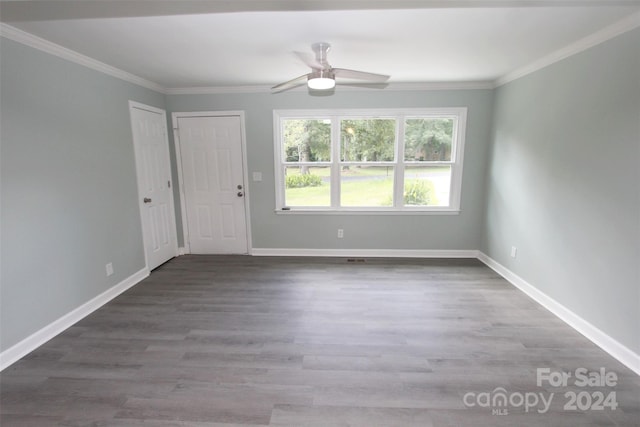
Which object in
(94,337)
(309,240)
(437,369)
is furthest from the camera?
(309,240)

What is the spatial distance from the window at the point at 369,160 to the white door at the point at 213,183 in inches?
24.5

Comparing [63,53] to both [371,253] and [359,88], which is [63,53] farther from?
[371,253]

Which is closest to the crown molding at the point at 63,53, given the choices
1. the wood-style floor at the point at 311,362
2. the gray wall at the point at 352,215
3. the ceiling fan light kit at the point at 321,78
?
the gray wall at the point at 352,215

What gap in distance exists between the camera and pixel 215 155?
428cm

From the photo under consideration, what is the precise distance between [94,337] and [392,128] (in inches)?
159

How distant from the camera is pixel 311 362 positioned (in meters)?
2.14

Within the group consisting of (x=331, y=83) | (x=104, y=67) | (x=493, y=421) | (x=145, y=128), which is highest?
(x=104, y=67)

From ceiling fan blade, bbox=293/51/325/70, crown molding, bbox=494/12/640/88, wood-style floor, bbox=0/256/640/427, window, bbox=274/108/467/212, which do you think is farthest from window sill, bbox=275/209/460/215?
ceiling fan blade, bbox=293/51/325/70

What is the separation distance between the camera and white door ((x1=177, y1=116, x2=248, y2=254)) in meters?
4.20

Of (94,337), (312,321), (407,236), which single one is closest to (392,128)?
(407,236)

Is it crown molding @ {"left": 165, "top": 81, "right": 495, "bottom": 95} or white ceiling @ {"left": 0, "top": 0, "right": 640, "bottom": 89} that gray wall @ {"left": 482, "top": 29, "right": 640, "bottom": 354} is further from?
crown molding @ {"left": 165, "top": 81, "right": 495, "bottom": 95}

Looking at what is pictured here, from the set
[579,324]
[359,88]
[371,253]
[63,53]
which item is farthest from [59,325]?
[579,324]

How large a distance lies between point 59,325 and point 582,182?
4654 mm

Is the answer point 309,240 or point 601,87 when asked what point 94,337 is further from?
point 601,87
